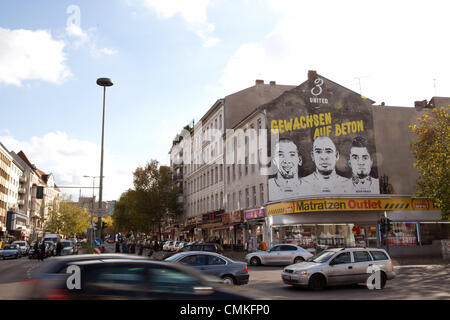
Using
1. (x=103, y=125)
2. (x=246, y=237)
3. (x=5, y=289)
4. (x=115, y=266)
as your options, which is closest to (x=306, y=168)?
(x=246, y=237)

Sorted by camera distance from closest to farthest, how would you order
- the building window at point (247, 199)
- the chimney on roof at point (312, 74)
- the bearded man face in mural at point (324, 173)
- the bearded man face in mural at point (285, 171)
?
the bearded man face in mural at point (285, 171)
the bearded man face in mural at point (324, 173)
the chimney on roof at point (312, 74)
the building window at point (247, 199)

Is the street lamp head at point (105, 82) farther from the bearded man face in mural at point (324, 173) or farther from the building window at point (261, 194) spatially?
the bearded man face in mural at point (324, 173)

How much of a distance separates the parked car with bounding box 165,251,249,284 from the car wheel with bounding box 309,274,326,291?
7.92ft

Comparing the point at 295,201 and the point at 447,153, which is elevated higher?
the point at 447,153

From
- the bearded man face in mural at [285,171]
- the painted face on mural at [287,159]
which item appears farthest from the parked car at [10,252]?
the painted face on mural at [287,159]

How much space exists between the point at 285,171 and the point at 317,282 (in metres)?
24.5

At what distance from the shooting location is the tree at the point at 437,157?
92.1ft

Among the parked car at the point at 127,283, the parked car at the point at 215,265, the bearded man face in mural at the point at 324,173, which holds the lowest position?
the parked car at the point at 215,265

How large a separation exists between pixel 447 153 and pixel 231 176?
26.1 m

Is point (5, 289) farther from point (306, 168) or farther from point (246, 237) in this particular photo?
point (246, 237)

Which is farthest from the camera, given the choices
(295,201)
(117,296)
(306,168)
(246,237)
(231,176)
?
(231,176)

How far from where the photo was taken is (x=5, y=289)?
14508mm

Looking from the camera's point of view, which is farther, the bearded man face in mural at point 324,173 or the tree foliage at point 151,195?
the tree foliage at point 151,195

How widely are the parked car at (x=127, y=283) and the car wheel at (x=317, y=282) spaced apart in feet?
28.8
